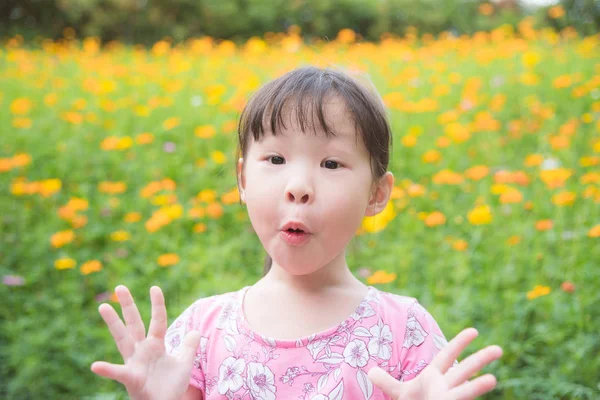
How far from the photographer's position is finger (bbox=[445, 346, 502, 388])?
0.95m

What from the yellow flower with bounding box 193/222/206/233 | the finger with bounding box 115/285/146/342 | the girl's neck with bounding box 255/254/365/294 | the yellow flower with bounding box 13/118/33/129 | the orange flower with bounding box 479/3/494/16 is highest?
the orange flower with bounding box 479/3/494/16

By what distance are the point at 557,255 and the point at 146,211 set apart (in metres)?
1.97

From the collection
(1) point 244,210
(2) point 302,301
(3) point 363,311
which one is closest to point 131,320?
(2) point 302,301

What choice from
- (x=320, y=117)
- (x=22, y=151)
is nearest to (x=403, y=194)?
(x=320, y=117)

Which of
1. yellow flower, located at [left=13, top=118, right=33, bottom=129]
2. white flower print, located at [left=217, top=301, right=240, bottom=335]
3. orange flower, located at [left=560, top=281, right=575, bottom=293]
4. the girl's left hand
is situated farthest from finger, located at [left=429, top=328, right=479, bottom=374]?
yellow flower, located at [left=13, top=118, right=33, bottom=129]

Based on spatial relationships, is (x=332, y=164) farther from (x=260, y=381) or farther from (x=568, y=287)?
→ (x=568, y=287)

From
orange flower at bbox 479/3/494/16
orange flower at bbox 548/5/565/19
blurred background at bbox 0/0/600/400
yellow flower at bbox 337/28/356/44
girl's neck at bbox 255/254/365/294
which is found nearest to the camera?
girl's neck at bbox 255/254/365/294

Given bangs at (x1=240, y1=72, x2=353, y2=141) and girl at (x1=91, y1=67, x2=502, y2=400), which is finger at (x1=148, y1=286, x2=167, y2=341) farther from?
bangs at (x1=240, y1=72, x2=353, y2=141)

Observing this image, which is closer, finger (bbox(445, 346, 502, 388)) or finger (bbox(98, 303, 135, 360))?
finger (bbox(445, 346, 502, 388))

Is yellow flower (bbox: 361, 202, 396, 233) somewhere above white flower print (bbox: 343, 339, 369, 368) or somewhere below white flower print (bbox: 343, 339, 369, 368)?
above

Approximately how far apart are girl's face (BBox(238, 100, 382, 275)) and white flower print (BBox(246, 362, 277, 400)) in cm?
19

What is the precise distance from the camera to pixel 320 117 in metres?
1.16

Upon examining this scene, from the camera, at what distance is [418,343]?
3.95 ft

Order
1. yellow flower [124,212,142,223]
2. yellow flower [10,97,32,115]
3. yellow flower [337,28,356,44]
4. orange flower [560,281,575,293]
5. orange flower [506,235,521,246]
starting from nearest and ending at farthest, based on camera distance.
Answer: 1. orange flower [560,281,575,293]
2. orange flower [506,235,521,246]
3. yellow flower [124,212,142,223]
4. yellow flower [10,97,32,115]
5. yellow flower [337,28,356,44]
